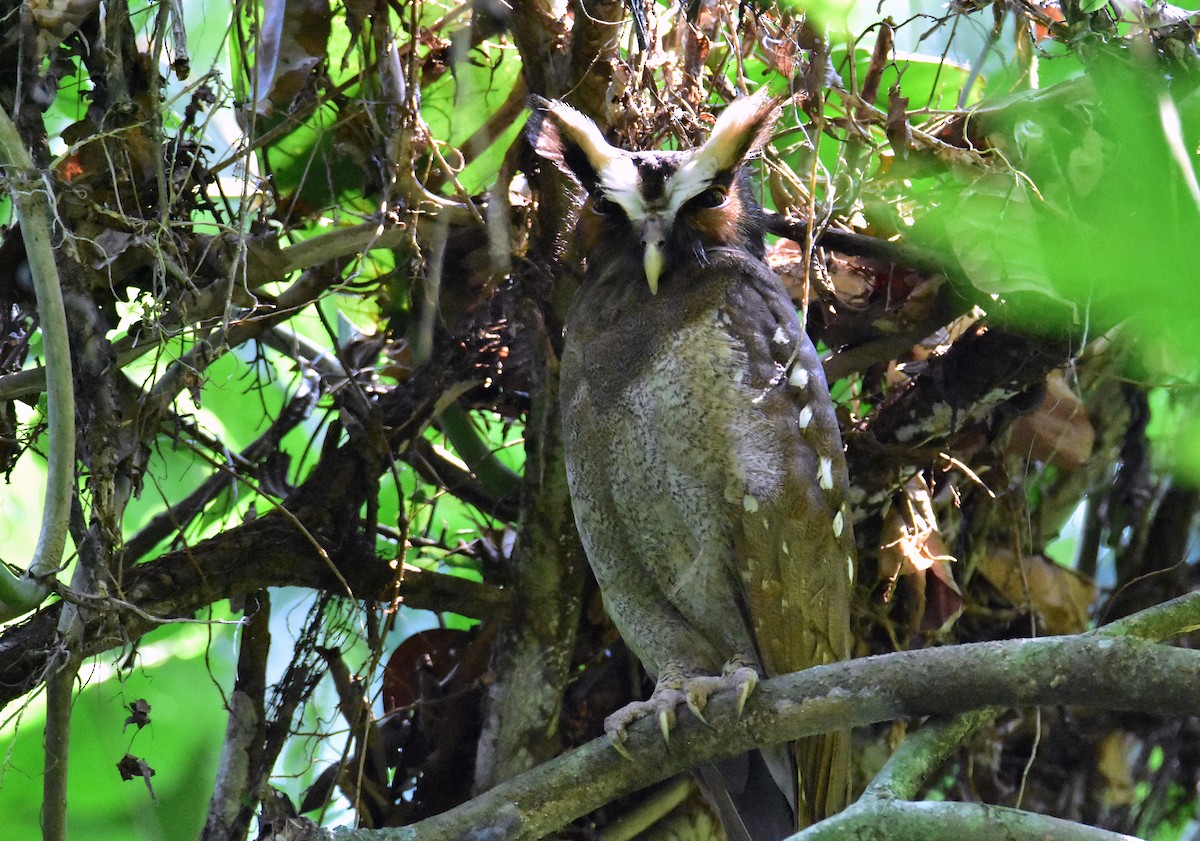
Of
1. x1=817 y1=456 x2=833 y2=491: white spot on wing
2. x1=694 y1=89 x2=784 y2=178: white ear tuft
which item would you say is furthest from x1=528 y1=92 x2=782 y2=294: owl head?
x1=817 y1=456 x2=833 y2=491: white spot on wing

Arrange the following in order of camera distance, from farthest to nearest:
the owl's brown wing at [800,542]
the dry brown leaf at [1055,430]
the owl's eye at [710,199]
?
the dry brown leaf at [1055,430] → the owl's eye at [710,199] → the owl's brown wing at [800,542]

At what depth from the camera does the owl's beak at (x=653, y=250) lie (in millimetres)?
2119

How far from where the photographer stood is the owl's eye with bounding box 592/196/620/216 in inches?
86.9

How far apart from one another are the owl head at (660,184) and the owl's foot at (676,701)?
2.47 ft

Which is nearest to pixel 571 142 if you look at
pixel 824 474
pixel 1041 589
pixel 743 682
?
pixel 824 474

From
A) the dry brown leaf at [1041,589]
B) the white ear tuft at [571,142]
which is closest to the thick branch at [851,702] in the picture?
the white ear tuft at [571,142]

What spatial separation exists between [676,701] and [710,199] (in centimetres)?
98

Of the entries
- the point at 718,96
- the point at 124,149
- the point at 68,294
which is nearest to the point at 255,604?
the point at 68,294

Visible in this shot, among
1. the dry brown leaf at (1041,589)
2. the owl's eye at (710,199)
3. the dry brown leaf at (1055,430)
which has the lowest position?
the dry brown leaf at (1041,589)

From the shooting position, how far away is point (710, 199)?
2.21 meters

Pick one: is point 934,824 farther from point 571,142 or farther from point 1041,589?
point 1041,589

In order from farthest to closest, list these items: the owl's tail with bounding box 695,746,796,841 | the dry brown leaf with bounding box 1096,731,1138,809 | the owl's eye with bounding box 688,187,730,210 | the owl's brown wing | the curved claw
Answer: the dry brown leaf with bounding box 1096,731,1138,809 → the owl's tail with bounding box 695,746,796,841 → the owl's eye with bounding box 688,187,730,210 → the owl's brown wing → the curved claw

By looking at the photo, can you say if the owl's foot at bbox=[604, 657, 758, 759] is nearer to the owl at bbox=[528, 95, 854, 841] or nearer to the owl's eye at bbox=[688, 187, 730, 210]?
the owl at bbox=[528, 95, 854, 841]

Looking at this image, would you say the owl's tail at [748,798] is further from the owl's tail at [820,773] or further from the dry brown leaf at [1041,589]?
the dry brown leaf at [1041,589]
